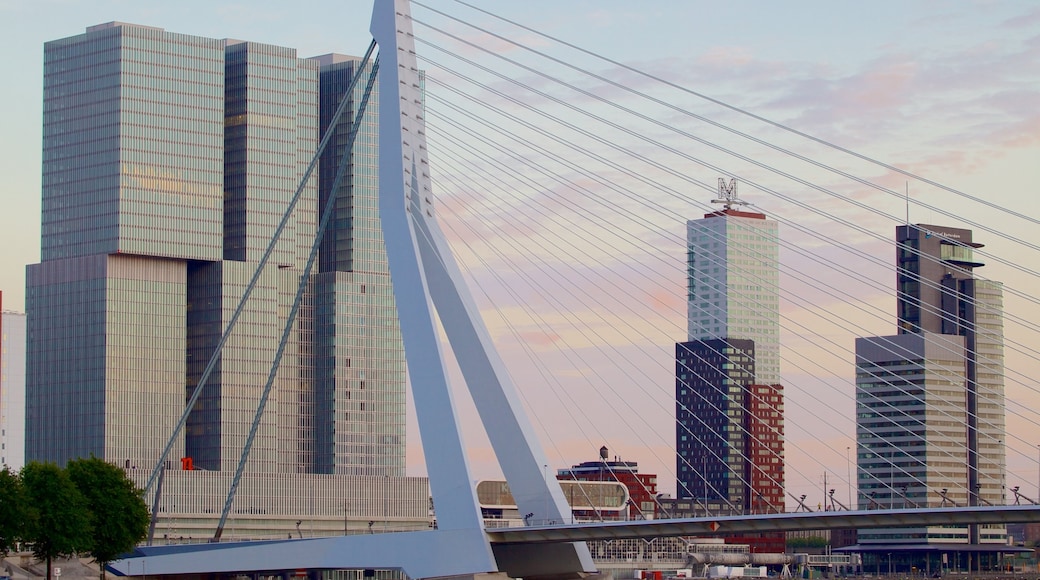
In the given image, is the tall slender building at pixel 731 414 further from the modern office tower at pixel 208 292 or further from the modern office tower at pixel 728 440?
the modern office tower at pixel 208 292

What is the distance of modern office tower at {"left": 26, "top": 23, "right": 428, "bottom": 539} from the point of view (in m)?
117

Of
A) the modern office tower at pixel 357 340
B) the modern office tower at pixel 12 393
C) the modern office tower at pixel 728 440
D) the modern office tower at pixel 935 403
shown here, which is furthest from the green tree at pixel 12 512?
the modern office tower at pixel 728 440

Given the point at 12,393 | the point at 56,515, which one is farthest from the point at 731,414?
the point at 56,515

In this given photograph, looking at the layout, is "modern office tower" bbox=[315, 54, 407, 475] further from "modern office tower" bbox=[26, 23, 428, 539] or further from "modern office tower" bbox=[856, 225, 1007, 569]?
"modern office tower" bbox=[856, 225, 1007, 569]

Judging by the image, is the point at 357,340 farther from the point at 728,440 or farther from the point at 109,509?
the point at 728,440

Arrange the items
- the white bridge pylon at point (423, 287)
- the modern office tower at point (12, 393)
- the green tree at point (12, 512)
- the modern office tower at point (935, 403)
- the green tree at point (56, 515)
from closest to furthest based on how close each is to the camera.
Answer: the white bridge pylon at point (423, 287), the green tree at point (12, 512), the green tree at point (56, 515), the modern office tower at point (12, 393), the modern office tower at point (935, 403)

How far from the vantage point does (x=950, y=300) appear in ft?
553

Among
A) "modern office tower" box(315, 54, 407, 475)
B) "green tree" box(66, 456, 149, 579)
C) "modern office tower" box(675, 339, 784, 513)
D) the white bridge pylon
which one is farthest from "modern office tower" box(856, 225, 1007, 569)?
the white bridge pylon

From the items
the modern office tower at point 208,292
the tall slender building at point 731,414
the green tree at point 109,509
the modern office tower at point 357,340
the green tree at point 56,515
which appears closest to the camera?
the green tree at point 56,515

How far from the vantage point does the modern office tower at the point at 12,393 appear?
135750 millimetres

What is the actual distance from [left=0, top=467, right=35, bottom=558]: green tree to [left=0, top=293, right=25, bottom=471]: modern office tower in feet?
243

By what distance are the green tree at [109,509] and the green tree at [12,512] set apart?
3.11 metres

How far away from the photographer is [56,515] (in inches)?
2491

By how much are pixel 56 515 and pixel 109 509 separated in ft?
9.35
